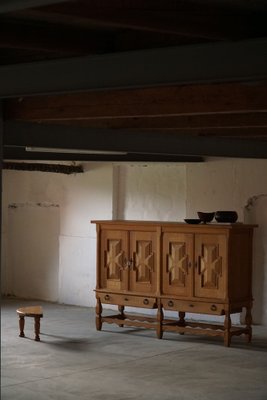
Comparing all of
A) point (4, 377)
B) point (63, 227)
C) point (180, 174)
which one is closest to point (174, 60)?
point (4, 377)

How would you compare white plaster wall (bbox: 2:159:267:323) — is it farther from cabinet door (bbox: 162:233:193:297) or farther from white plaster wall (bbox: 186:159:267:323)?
cabinet door (bbox: 162:233:193:297)

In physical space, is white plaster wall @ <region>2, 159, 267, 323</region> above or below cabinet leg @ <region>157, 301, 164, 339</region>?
above

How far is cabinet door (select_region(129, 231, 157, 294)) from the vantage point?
29.2 ft

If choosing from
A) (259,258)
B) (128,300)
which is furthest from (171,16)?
(259,258)

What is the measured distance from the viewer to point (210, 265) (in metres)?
8.48

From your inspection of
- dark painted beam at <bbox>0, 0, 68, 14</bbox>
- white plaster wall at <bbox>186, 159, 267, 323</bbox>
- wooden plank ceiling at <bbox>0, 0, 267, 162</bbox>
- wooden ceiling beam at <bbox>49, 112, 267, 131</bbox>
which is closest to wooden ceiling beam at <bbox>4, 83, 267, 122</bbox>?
wooden plank ceiling at <bbox>0, 0, 267, 162</bbox>

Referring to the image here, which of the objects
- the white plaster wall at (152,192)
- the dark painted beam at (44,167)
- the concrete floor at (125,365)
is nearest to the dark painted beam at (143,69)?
the concrete floor at (125,365)

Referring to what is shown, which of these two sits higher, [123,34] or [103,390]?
[123,34]

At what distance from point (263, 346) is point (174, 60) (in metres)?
5.71

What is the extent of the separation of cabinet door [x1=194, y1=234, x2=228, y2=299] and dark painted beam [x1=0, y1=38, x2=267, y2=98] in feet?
16.7

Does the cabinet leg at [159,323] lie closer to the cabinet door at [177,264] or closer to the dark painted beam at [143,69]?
the cabinet door at [177,264]

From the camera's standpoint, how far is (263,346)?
27.2 ft

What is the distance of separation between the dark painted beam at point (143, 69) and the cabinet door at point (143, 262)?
539 centimetres

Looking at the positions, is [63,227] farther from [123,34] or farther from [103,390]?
[123,34]
